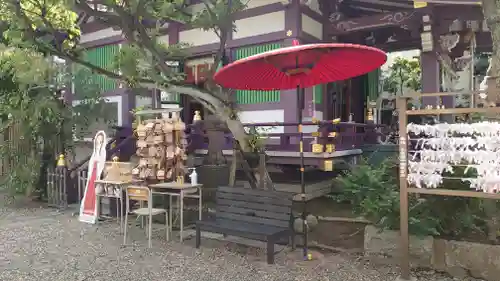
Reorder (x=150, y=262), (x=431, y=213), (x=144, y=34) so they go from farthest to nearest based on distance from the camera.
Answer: (x=144, y=34) < (x=150, y=262) < (x=431, y=213)

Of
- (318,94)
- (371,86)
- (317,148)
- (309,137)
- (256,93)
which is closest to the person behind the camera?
(317,148)

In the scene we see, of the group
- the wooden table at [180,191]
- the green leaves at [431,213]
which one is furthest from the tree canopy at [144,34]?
the green leaves at [431,213]

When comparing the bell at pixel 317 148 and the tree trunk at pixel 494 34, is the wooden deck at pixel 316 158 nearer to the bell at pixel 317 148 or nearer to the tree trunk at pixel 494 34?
the bell at pixel 317 148

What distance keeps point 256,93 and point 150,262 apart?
5935mm

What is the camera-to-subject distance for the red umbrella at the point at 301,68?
5.62m

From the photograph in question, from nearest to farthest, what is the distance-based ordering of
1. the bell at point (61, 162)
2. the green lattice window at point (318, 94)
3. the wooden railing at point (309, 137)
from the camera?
the wooden railing at point (309, 137), the bell at point (61, 162), the green lattice window at point (318, 94)

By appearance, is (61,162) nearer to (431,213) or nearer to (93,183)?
(93,183)

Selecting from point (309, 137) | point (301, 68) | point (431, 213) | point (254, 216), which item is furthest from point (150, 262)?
point (309, 137)

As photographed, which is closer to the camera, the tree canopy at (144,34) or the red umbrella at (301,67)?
the red umbrella at (301,67)

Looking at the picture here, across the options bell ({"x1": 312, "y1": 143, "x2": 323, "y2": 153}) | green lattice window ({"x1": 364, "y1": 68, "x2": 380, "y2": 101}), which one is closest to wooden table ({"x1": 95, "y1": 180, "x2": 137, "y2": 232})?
bell ({"x1": 312, "y1": 143, "x2": 323, "y2": 153})

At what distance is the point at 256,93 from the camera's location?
10.8 metres

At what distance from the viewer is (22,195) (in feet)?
36.9

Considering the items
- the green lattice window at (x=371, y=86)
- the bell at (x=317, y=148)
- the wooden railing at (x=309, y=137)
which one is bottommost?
the bell at (x=317, y=148)

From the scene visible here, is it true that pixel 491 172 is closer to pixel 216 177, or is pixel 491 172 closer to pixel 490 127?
pixel 490 127
